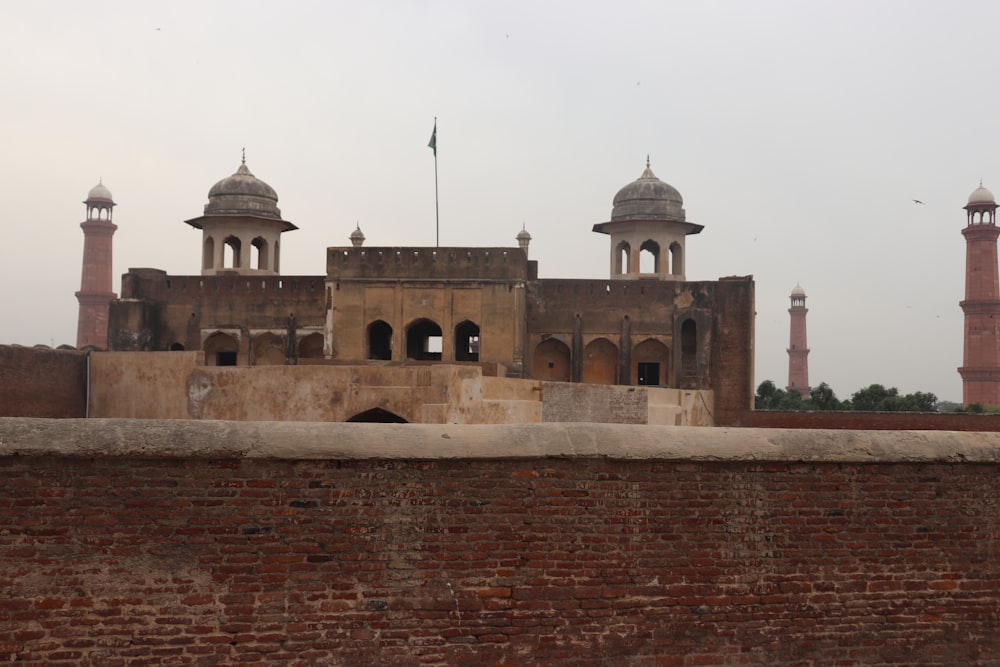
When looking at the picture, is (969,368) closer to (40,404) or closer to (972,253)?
(972,253)

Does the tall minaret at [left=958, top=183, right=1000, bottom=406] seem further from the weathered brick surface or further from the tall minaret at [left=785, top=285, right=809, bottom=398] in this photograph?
the weathered brick surface

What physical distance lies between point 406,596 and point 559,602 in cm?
76

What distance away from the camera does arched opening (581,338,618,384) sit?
85.5 ft

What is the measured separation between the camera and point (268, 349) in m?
26.8

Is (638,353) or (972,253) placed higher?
(972,253)

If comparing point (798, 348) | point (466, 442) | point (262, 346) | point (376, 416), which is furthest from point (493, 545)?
point (798, 348)

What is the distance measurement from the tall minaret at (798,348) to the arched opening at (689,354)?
1389 inches

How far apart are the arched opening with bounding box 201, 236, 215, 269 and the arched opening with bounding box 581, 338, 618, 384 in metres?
11.8

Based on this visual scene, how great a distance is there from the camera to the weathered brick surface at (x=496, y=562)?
14.8 ft

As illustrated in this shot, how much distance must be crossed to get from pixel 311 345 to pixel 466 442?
22263 millimetres

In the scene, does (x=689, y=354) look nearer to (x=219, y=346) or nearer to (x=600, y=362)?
(x=600, y=362)

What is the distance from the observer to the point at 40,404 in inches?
605

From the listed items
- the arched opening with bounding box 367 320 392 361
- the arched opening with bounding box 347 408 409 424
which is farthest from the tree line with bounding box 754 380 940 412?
the arched opening with bounding box 347 408 409 424

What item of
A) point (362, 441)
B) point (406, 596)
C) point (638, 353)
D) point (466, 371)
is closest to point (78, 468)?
point (362, 441)
